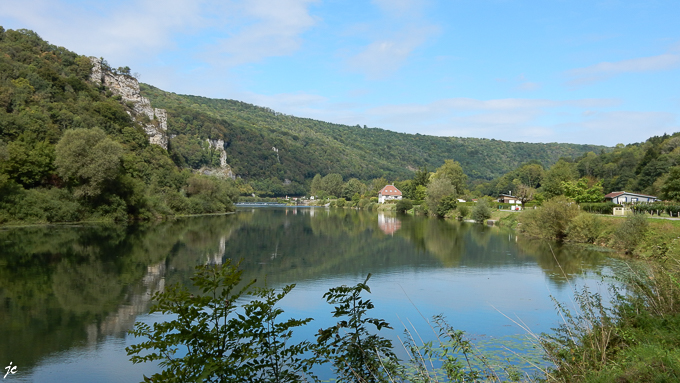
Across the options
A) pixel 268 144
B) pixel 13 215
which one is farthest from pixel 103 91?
pixel 268 144

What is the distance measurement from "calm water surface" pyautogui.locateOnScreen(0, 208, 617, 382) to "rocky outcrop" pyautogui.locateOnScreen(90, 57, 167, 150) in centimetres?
4041

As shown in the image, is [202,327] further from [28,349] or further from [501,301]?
[501,301]

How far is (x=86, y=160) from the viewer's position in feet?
118

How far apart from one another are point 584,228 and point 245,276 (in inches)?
918

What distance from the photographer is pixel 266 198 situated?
14188 centimetres

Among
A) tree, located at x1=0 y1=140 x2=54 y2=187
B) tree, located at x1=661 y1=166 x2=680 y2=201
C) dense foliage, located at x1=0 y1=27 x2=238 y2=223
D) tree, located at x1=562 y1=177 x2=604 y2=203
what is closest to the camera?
tree, located at x1=0 y1=140 x2=54 y2=187

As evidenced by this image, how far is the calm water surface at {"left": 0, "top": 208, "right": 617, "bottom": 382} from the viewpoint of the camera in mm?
9531

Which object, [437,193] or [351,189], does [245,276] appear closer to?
[437,193]

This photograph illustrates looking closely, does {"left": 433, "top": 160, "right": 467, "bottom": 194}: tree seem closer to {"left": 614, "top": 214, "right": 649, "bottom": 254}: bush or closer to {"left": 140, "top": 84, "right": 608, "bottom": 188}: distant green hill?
{"left": 614, "top": 214, "right": 649, "bottom": 254}: bush

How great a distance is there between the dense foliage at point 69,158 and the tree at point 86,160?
0.23ft

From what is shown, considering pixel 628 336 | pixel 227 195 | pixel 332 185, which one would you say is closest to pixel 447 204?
pixel 227 195

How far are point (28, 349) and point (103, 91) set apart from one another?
69.6 meters

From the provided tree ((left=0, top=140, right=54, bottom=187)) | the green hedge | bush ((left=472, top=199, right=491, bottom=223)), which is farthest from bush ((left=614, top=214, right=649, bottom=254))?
tree ((left=0, top=140, right=54, bottom=187))

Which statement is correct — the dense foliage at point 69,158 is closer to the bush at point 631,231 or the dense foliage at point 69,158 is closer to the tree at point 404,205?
the tree at point 404,205
